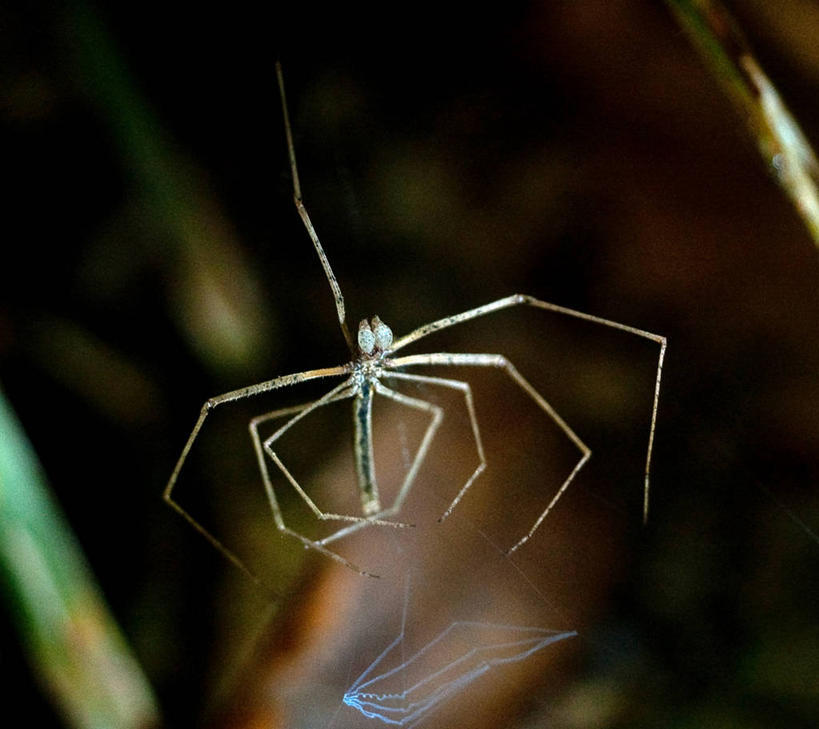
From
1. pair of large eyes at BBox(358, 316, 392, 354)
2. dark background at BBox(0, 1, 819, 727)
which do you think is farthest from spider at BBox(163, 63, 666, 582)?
dark background at BBox(0, 1, 819, 727)

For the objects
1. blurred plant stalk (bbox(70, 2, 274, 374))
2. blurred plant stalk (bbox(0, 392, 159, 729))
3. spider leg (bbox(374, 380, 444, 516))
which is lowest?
spider leg (bbox(374, 380, 444, 516))

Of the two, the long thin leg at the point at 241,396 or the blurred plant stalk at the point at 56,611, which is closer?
the blurred plant stalk at the point at 56,611

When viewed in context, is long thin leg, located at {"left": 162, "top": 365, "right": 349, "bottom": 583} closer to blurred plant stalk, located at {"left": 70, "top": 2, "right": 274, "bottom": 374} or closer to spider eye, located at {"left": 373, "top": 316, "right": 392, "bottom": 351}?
spider eye, located at {"left": 373, "top": 316, "right": 392, "bottom": 351}

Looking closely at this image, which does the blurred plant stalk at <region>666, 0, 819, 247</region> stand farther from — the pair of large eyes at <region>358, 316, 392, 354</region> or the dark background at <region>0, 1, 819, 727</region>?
the pair of large eyes at <region>358, 316, 392, 354</region>

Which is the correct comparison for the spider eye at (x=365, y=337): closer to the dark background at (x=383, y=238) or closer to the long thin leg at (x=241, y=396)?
the long thin leg at (x=241, y=396)

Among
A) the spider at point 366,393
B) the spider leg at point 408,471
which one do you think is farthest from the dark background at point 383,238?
the spider leg at point 408,471

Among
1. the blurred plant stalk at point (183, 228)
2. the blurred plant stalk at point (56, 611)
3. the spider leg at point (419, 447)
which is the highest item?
the blurred plant stalk at point (183, 228)

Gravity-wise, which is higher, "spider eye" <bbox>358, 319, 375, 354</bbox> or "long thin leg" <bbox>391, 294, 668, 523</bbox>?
"spider eye" <bbox>358, 319, 375, 354</bbox>

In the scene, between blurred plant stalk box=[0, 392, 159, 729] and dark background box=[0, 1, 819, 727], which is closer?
blurred plant stalk box=[0, 392, 159, 729]
